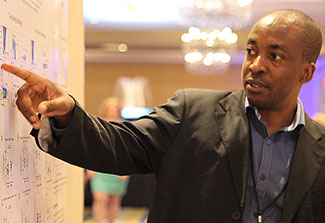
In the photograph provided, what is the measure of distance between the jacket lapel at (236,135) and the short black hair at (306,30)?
288 mm

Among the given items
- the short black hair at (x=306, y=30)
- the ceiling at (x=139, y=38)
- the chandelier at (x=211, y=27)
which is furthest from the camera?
the ceiling at (x=139, y=38)

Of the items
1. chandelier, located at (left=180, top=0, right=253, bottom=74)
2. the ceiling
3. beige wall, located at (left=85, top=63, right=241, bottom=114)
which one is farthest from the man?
beige wall, located at (left=85, top=63, right=241, bottom=114)

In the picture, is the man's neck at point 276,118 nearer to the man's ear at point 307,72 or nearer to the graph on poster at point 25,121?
the man's ear at point 307,72

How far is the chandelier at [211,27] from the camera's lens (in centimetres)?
643

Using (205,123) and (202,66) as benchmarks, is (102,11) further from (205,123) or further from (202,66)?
(205,123)

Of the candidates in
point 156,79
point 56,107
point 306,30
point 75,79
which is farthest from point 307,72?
point 156,79

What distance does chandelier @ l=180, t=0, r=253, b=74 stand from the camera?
643cm

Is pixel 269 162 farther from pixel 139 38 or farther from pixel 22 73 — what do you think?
pixel 139 38

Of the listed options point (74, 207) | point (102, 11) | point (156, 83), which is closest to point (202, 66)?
point (102, 11)

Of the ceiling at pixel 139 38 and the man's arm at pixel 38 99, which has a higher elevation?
the ceiling at pixel 139 38

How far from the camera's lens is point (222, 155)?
5.73ft

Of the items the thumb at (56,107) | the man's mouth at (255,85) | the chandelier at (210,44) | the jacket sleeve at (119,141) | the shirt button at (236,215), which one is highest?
the chandelier at (210,44)

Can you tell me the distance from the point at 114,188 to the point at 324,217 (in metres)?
4.66

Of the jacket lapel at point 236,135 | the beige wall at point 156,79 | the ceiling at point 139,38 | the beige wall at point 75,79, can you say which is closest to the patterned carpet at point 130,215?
the ceiling at point 139,38
